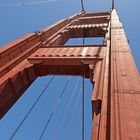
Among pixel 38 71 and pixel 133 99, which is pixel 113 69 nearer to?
pixel 133 99

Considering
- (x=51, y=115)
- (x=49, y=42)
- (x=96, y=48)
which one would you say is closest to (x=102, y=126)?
(x=51, y=115)

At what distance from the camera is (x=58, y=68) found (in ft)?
25.4

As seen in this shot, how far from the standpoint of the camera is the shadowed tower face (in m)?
3.16

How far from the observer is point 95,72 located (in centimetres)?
628

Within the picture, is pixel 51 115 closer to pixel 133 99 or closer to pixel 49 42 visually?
pixel 133 99

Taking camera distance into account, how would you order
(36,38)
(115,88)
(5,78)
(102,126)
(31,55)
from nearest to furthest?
(102,126), (115,88), (5,78), (31,55), (36,38)

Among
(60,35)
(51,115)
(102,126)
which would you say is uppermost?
(102,126)

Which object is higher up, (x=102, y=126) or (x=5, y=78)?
(x=102, y=126)

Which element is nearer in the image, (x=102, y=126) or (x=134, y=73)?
(x=102, y=126)

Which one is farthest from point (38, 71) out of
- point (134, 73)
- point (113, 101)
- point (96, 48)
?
point (113, 101)

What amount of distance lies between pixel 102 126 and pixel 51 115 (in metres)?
3.70

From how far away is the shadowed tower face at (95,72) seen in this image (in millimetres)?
3156

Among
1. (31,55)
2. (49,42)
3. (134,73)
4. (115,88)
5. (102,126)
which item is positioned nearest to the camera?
(102,126)

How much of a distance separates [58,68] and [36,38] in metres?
2.68
